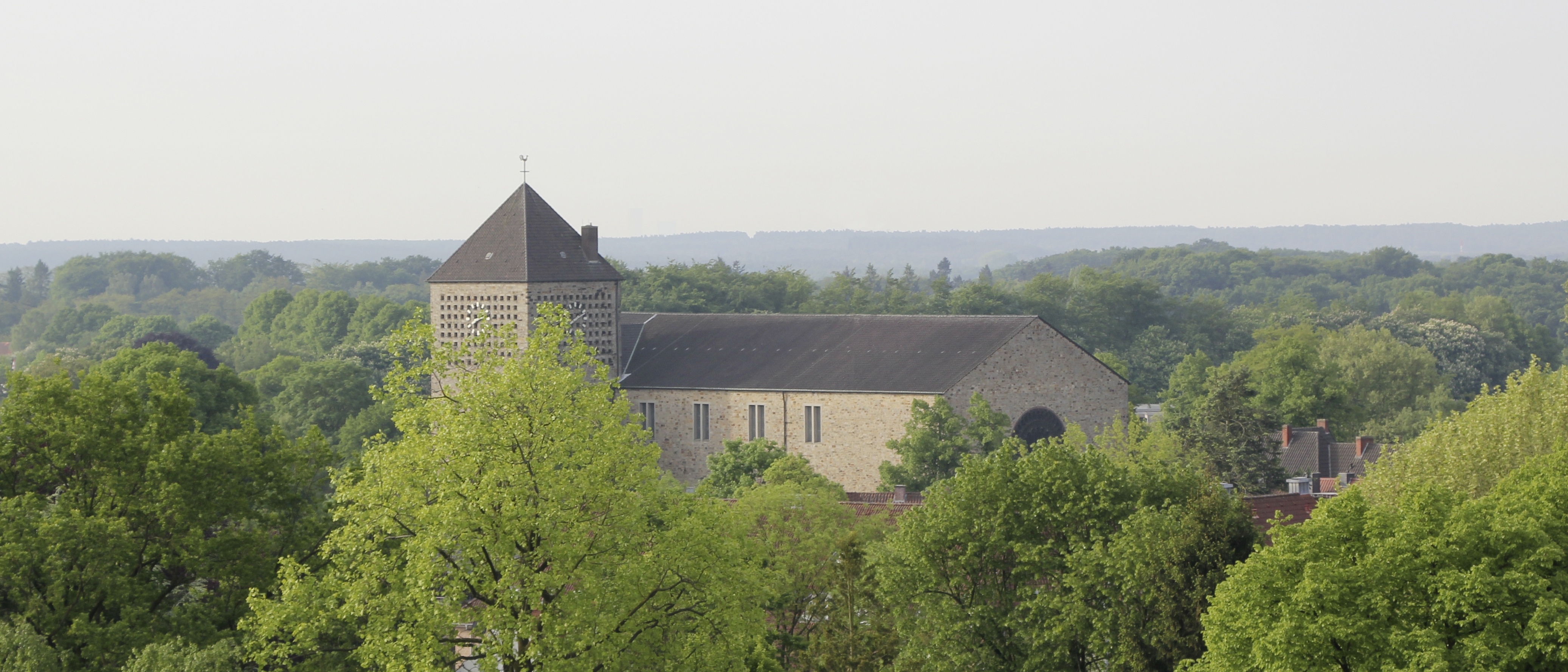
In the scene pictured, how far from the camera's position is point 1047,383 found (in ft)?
189

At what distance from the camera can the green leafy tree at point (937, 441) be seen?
5288cm

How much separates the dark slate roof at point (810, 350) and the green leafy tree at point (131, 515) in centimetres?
2863

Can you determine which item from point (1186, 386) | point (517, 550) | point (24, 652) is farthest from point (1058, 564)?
point (1186, 386)

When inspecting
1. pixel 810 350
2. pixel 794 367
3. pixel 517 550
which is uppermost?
pixel 810 350

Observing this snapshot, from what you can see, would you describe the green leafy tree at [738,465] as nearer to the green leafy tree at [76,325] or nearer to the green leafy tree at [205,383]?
the green leafy tree at [205,383]

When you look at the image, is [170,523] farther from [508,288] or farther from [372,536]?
[508,288]

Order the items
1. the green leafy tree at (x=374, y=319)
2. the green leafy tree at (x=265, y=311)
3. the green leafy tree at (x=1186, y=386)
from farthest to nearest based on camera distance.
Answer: the green leafy tree at (x=265, y=311) < the green leafy tree at (x=374, y=319) < the green leafy tree at (x=1186, y=386)

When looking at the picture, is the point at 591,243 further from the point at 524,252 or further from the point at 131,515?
the point at 131,515

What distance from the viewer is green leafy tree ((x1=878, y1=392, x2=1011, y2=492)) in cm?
5288

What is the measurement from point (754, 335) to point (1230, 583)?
39.2 metres

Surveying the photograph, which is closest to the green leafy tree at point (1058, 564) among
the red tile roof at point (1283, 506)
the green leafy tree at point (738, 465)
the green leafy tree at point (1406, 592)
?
the green leafy tree at point (1406, 592)

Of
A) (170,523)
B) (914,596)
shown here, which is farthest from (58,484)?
(914,596)

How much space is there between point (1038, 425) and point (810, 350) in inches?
318

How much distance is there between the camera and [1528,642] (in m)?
21.0
